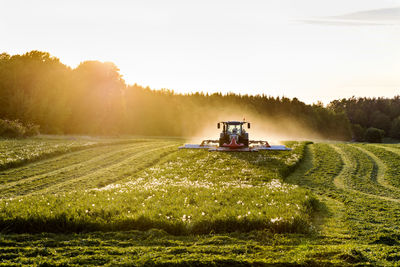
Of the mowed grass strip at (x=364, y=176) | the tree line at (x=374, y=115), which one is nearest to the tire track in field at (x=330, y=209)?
the mowed grass strip at (x=364, y=176)

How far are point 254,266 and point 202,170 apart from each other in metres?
15.4

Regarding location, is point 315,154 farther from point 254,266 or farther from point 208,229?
point 254,266

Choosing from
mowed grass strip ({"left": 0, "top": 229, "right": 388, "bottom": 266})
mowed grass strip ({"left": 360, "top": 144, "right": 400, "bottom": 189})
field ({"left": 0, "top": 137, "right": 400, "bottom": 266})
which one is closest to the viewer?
mowed grass strip ({"left": 0, "top": 229, "right": 388, "bottom": 266})

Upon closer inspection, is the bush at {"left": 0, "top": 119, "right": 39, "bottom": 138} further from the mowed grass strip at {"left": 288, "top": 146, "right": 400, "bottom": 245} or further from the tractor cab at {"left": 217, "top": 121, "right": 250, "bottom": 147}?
the mowed grass strip at {"left": 288, "top": 146, "right": 400, "bottom": 245}

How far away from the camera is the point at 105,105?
68.2 m

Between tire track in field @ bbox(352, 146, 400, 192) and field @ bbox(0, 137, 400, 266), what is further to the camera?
tire track in field @ bbox(352, 146, 400, 192)

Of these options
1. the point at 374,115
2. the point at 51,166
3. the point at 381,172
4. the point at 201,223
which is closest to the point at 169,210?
the point at 201,223

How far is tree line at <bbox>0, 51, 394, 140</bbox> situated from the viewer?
6015 cm

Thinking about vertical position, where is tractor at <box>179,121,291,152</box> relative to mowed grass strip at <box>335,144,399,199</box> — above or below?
above

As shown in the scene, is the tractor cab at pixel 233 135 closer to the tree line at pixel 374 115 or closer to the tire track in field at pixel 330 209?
the tire track in field at pixel 330 209

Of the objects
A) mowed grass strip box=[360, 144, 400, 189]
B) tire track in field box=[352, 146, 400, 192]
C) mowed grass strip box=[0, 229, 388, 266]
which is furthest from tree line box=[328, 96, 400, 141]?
mowed grass strip box=[0, 229, 388, 266]

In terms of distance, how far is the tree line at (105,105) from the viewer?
60.2m

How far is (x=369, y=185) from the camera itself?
63.7ft

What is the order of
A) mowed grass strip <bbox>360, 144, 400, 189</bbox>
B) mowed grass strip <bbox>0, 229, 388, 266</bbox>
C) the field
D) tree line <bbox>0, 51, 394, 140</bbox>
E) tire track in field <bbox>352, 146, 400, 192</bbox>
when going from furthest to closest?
1. tree line <bbox>0, 51, 394, 140</bbox>
2. mowed grass strip <bbox>360, 144, 400, 189</bbox>
3. tire track in field <bbox>352, 146, 400, 192</bbox>
4. the field
5. mowed grass strip <bbox>0, 229, 388, 266</bbox>
